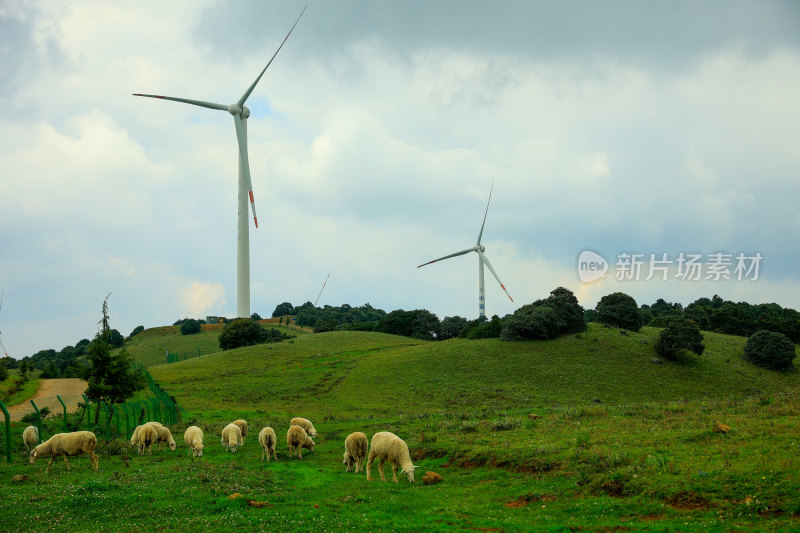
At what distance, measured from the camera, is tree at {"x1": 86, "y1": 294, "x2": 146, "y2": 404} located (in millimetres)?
32250

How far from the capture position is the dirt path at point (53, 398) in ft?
120

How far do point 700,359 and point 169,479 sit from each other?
245 feet

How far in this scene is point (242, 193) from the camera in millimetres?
112125

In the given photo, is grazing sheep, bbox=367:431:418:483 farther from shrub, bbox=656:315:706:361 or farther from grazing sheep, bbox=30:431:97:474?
shrub, bbox=656:315:706:361

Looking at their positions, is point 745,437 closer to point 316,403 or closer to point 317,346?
point 316,403

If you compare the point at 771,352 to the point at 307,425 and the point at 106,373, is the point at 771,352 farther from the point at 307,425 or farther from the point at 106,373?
the point at 106,373

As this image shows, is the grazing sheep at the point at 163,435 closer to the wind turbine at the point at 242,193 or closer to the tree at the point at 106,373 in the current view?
the tree at the point at 106,373

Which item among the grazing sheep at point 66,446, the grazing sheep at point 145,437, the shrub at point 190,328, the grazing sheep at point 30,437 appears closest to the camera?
the grazing sheep at point 66,446

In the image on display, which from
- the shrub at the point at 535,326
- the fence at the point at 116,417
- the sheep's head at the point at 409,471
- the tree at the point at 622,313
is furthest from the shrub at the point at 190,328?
the sheep's head at the point at 409,471

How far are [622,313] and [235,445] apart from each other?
266 ft

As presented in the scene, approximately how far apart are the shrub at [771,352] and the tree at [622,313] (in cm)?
1771

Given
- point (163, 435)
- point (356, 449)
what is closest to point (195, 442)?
point (163, 435)

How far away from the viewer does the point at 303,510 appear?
14.4 m

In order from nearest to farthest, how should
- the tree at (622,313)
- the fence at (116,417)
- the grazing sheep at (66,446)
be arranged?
the grazing sheep at (66,446)
the fence at (116,417)
the tree at (622,313)
